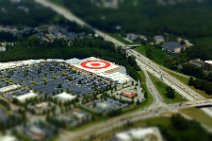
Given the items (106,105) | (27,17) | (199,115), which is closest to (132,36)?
(27,17)

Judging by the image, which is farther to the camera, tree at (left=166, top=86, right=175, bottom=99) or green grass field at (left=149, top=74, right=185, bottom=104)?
tree at (left=166, top=86, right=175, bottom=99)

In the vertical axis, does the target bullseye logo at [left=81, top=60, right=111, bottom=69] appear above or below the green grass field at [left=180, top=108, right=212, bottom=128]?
above

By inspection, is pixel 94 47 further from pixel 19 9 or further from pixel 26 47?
pixel 19 9

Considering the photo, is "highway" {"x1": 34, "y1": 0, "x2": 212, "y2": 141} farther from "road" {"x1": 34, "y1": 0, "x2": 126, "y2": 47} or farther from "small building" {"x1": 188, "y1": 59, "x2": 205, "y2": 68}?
"small building" {"x1": 188, "y1": 59, "x2": 205, "y2": 68}

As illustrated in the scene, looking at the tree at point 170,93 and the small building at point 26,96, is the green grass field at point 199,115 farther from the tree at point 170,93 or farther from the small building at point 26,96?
the small building at point 26,96

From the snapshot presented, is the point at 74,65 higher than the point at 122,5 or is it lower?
lower

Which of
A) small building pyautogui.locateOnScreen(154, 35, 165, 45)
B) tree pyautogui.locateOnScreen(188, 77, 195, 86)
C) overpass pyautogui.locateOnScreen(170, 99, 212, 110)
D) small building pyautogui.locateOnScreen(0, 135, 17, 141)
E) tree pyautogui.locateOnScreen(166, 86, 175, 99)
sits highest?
small building pyautogui.locateOnScreen(154, 35, 165, 45)

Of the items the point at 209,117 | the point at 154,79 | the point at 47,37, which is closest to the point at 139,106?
the point at 209,117

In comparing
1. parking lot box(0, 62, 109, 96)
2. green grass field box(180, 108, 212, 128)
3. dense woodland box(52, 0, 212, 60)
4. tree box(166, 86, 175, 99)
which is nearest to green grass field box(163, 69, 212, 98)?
tree box(166, 86, 175, 99)
